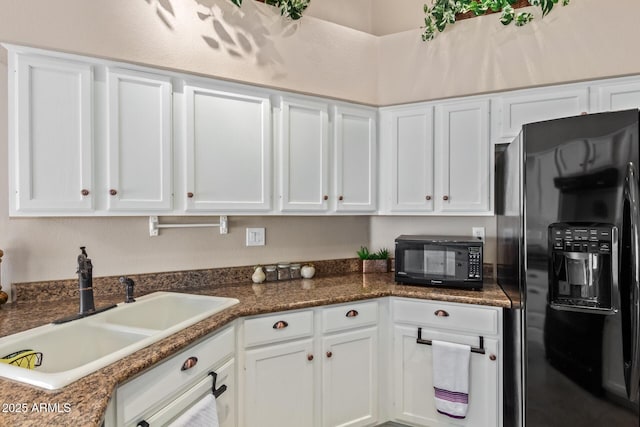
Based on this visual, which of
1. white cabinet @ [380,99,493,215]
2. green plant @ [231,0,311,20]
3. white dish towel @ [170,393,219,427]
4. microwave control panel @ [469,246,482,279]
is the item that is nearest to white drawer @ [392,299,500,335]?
microwave control panel @ [469,246,482,279]

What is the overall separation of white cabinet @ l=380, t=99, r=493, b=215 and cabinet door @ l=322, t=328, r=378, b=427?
1017 mm

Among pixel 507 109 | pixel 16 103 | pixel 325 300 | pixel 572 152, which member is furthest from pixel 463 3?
pixel 16 103

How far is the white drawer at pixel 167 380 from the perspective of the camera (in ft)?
3.75

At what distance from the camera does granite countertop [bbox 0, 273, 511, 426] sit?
89cm

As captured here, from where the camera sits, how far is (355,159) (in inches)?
107

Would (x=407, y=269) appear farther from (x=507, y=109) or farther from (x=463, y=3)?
(x=463, y=3)

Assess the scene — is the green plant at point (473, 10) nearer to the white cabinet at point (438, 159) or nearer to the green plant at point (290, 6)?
the white cabinet at point (438, 159)

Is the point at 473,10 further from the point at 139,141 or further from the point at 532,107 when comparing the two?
the point at 139,141

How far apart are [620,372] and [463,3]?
2297 mm

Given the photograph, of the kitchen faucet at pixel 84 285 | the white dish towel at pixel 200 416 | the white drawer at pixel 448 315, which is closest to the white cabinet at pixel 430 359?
the white drawer at pixel 448 315

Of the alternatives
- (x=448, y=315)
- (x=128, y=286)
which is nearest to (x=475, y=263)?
(x=448, y=315)

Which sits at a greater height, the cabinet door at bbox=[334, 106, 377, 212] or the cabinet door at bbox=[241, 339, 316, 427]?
the cabinet door at bbox=[334, 106, 377, 212]

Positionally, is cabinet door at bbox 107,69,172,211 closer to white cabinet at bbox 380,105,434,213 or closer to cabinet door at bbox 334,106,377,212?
cabinet door at bbox 334,106,377,212

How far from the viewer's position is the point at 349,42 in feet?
8.73
